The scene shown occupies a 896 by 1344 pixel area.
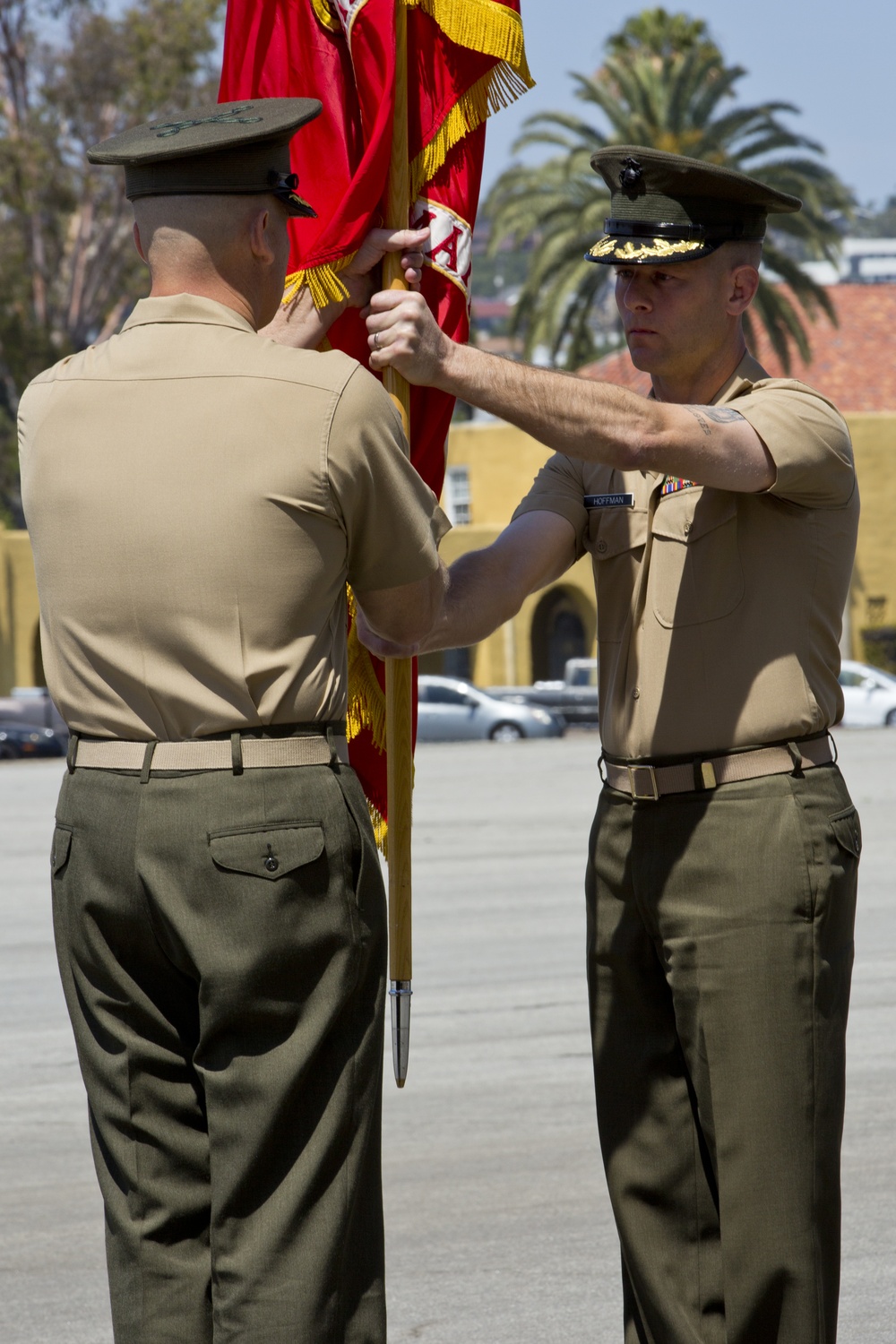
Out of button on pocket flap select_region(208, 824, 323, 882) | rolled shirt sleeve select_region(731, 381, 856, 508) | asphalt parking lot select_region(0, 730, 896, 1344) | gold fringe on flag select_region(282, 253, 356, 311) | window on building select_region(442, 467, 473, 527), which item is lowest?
window on building select_region(442, 467, 473, 527)

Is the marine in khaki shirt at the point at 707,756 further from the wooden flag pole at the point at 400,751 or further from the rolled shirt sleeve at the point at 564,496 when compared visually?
the wooden flag pole at the point at 400,751

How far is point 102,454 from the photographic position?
103 inches

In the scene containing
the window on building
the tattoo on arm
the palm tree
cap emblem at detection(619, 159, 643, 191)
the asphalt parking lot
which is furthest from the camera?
the window on building

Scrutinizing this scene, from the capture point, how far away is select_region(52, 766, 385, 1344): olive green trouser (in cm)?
259

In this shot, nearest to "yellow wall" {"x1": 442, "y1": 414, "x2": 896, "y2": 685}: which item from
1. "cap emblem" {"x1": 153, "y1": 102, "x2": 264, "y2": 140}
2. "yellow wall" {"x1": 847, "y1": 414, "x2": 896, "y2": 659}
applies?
"yellow wall" {"x1": 847, "y1": 414, "x2": 896, "y2": 659}

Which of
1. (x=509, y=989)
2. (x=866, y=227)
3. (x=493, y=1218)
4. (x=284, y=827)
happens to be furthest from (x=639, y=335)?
(x=866, y=227)

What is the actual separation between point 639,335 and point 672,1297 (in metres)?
1.86

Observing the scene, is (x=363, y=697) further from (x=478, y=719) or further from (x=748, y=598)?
(x=478, y=719)

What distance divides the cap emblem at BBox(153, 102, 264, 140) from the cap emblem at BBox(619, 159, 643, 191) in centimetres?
85

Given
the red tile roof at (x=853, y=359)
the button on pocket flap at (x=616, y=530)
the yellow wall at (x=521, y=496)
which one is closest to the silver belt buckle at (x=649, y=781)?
the button on pocket flap at (x=616, y=530)

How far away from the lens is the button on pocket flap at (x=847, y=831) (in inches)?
127

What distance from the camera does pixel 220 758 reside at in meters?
2.62

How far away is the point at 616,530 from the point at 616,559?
2.3 inches

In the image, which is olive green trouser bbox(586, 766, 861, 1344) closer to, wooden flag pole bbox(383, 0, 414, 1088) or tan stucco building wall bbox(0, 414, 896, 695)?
wooden flag pole bbox(383, 0, 414, 1088)
